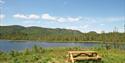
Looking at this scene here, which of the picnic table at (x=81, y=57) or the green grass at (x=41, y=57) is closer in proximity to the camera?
the picnic table at (x=81, y=57)

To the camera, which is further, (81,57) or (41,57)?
(41,57)

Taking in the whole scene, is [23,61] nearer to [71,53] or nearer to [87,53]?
[71,53]

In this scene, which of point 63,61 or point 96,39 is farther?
point 96,39

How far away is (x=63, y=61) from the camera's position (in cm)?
1505

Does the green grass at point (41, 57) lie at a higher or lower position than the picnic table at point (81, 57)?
lower

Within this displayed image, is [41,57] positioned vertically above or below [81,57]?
below

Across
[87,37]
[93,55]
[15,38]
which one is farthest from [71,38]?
[93,55]

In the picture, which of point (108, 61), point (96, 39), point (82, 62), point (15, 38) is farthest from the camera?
point (15, 38)

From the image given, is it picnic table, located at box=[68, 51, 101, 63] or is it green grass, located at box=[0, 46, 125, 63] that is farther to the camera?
green grass, located at box=[0, 46, 125, 63]

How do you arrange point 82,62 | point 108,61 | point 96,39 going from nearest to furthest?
point 82,62, point 108,61, point 96,39

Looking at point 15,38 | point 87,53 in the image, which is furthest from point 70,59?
point 15,38

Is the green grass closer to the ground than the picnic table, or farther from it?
closer to the ground

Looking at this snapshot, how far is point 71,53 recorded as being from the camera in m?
15.0

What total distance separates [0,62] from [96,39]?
132436 mm
